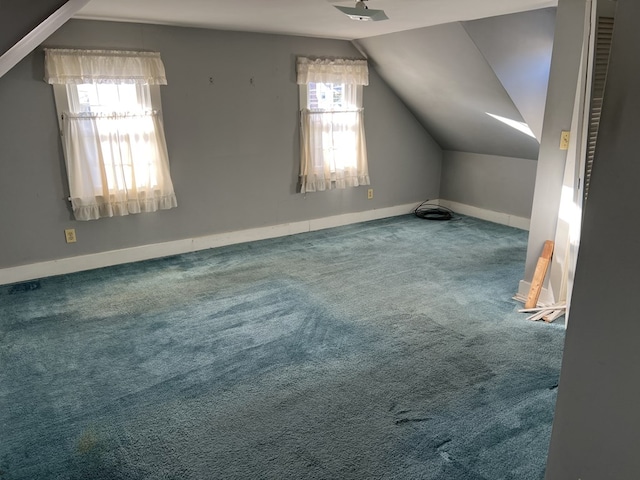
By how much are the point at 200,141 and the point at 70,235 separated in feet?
4.62

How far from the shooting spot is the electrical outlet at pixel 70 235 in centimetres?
398

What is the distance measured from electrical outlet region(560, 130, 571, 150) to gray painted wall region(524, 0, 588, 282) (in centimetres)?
3

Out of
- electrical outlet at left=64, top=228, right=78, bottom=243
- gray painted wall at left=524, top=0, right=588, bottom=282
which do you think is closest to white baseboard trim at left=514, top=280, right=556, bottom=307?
gray painted wall at left=524, top=0, right=588, bottom=282

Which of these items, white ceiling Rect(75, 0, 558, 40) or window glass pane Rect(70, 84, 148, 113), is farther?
window glass pane Rect(70, 84, 148, 113)

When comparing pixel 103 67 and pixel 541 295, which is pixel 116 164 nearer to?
pixel 103 67

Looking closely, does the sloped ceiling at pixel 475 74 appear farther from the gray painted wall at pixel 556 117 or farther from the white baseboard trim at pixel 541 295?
the white baseboard trim at pixel 541 295

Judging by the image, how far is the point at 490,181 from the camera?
18.5 ft

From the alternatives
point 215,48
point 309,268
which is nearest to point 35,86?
point 215,48

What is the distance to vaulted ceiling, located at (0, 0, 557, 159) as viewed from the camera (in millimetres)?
3234

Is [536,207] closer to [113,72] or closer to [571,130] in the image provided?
[571,130]

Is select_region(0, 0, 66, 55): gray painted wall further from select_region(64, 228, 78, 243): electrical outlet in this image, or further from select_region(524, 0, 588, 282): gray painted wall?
select_region(524, 0, 588, 282): gray painted wall

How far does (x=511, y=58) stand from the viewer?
12.8ft

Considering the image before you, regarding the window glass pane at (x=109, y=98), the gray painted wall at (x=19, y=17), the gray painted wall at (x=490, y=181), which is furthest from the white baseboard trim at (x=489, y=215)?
the gray painted wall at (x=19, y=17)

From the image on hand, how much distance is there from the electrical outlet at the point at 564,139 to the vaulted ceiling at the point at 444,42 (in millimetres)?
896
